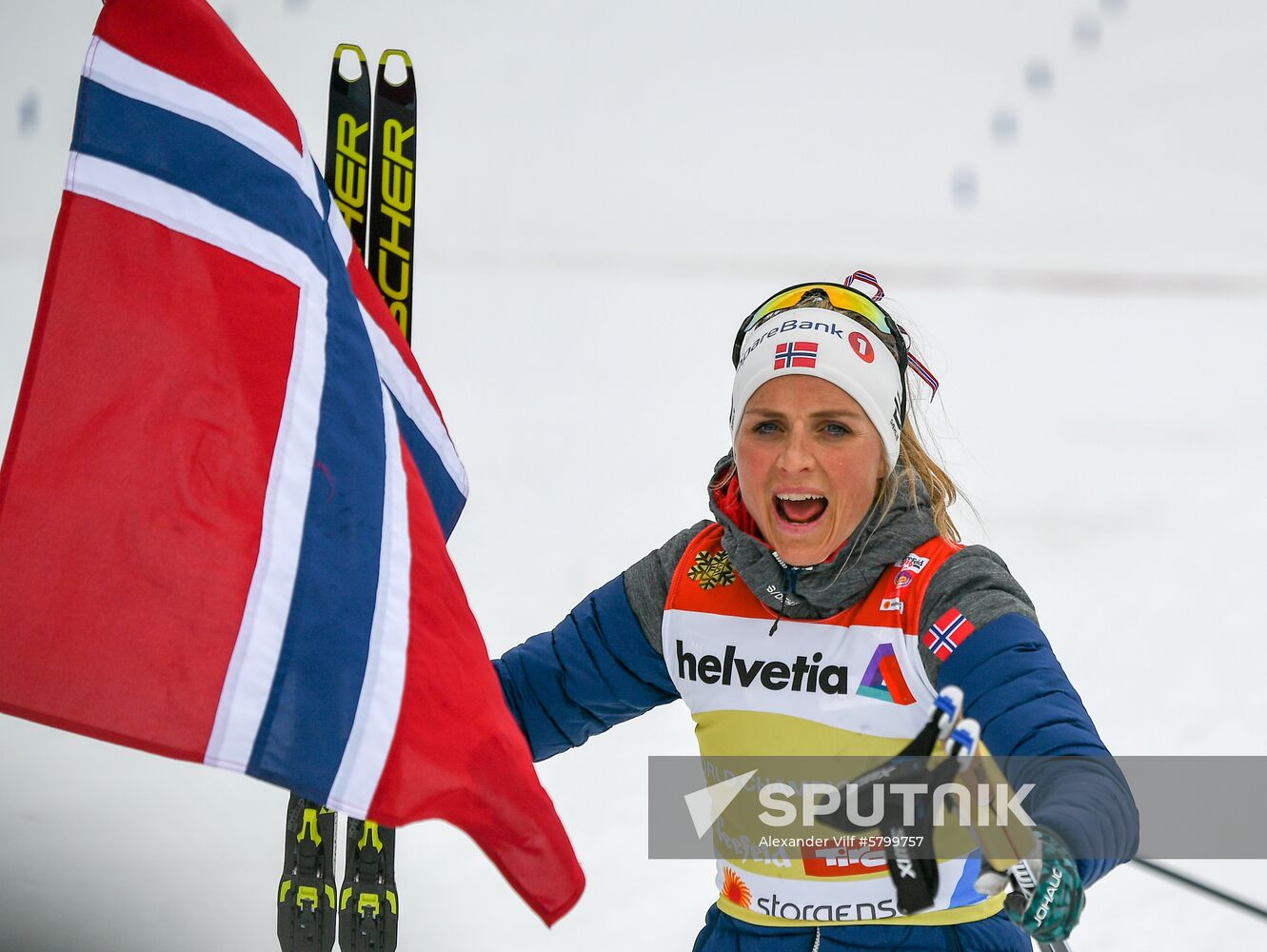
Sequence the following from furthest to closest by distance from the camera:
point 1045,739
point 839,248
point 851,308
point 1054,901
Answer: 1. point 839,248
2. point 851,308
3. point 1045,739
4. point 1054,901

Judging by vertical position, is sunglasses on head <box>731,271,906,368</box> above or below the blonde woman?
above

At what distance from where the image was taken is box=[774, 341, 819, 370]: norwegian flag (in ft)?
5.55

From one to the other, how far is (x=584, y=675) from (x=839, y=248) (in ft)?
10.7

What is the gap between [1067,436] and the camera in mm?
4305

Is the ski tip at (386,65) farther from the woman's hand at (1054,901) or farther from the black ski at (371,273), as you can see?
the woman's hand at (1054,901)

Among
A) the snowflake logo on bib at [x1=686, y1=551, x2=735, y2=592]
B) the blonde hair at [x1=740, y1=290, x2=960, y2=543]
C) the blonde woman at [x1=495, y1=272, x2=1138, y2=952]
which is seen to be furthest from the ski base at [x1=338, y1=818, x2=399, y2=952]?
the blonde hair at [x1=740, y1=290, x2=960, y2=543]

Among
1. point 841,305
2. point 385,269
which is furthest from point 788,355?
point 385,269

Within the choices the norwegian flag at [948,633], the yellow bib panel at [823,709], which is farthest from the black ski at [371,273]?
the norwegian flag at [948,633]

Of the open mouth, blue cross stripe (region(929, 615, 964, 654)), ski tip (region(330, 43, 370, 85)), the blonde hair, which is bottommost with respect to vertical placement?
blue cross stripe (region(929, 615, 964, 654))

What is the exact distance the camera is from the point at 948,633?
157 cm

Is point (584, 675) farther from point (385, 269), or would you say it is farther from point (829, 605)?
point (385, 269)

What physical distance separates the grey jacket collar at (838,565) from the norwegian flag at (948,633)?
0.11m

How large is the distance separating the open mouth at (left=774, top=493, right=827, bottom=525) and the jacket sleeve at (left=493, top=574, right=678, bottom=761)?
282 millimetres

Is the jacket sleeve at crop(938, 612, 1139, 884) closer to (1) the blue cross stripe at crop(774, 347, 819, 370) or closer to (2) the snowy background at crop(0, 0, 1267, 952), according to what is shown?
(1) the blue cross stripe at crop(774, 347, 819, 370)
